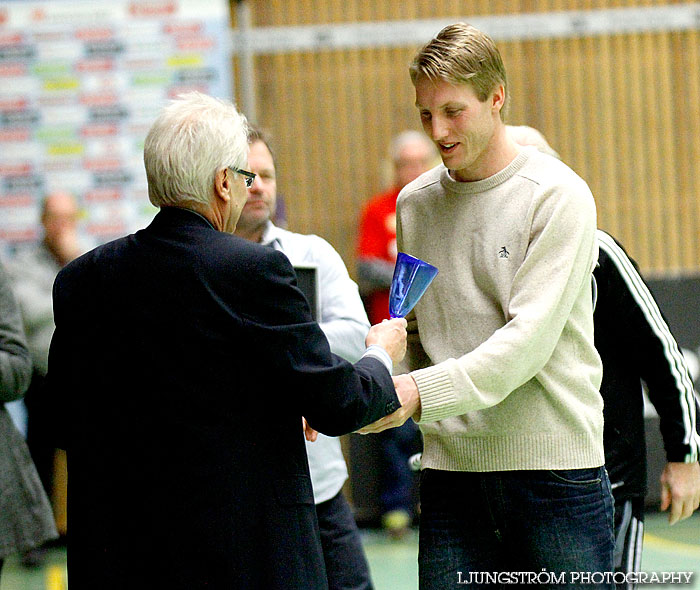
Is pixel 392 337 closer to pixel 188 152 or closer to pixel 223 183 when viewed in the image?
pixel 223 183

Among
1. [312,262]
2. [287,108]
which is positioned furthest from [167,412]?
[287,108]

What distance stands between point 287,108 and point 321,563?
16.1 feet

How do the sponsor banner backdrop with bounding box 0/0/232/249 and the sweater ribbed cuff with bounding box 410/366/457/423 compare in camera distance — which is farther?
the sponsor banner backdrop with bounding box 0/0/232/249

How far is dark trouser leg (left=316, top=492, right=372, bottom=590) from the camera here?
3.04m

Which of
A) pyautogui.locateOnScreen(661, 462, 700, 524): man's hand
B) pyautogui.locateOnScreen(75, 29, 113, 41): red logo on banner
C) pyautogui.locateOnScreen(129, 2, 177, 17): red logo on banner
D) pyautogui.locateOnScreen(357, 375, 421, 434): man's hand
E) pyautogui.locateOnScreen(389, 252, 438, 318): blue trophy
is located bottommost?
pyautogui.locateOnScreen(661, 462, 700, 524): man's hand

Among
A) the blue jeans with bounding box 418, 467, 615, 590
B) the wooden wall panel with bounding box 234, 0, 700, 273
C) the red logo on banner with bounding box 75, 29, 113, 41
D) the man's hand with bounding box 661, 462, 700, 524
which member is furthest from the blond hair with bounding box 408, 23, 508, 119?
the wooden wall panel with bounding box 234, 0, 700, 273

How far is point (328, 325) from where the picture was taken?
3107 mm

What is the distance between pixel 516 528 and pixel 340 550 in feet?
2.54

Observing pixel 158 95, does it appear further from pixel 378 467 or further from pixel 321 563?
pixel 321 563

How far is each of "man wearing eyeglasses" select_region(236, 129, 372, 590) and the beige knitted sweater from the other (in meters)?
0.58

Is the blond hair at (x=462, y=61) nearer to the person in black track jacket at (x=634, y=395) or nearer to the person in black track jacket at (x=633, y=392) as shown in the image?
the person in black track jacket at (x=633, y=392)

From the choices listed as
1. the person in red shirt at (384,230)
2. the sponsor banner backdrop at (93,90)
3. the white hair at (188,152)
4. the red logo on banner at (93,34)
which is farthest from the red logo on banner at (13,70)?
the white hair at (188,152)

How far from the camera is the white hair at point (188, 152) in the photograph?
2.17 m

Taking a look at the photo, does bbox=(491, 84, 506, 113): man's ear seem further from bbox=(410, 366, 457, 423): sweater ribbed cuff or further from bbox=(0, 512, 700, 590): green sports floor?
bbox=(0, 512, 700, 590): green sports floor
